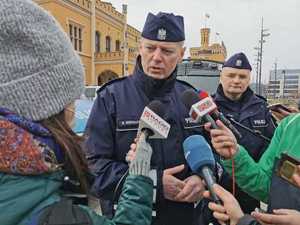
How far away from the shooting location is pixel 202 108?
1.74 meters

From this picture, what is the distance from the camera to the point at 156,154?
77.8 inches

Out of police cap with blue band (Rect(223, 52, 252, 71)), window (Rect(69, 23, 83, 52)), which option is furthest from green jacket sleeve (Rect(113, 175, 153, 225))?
window (Rect(69, 23, 83, 52))

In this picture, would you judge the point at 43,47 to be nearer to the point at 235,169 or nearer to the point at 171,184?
the point at 171,184

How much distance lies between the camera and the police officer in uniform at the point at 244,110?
3.25m

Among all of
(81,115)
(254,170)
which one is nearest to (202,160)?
(254,170)

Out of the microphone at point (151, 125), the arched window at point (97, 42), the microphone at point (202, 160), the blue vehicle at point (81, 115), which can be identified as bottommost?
the blue vehicle at point (81, 115)

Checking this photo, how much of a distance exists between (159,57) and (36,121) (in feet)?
4.20

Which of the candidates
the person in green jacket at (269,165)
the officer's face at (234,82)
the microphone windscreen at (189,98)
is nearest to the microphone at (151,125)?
the person in green jacket at (269,165)

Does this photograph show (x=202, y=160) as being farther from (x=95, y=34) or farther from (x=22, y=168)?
(x=95, y=34)

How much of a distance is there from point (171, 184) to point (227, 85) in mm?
2099

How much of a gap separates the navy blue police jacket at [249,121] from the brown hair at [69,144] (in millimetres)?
2003

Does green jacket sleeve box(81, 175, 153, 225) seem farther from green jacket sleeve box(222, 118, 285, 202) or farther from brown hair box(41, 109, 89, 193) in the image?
green jacket sleeve box(222, 118, 285, 202)

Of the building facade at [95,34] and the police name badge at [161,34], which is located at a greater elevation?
the building facade at [95,34]

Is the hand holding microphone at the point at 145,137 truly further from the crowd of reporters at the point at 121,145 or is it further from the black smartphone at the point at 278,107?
the black smartphone at the point at 278,107
